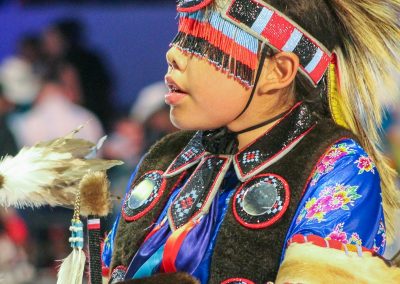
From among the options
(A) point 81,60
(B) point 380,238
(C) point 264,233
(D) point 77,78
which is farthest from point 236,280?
(A) point 81,60

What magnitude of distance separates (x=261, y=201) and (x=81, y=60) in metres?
5.54

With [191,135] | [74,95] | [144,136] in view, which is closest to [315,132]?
[191,135]

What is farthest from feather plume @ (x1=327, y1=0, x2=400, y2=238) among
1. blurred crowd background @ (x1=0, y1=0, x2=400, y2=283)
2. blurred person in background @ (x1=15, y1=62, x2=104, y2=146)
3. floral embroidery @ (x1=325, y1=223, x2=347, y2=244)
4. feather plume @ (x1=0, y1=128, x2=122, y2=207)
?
blurred person in background @ (x1=15, y1=62, x2=104, y2=146)

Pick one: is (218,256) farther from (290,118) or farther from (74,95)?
(74,95)

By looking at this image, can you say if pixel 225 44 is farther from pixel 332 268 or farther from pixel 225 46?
pixel 332 268

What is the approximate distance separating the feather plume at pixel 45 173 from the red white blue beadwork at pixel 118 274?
23 cm

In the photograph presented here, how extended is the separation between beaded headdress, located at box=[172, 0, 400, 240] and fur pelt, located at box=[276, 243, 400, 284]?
1.51ft

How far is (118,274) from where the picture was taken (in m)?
2.79

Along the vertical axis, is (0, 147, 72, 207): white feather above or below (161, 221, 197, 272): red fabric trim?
below

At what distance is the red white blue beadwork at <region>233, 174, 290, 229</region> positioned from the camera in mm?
2541

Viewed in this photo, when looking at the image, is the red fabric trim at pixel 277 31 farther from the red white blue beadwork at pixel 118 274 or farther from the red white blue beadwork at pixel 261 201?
the red white blue beadwork at pixel 118 274

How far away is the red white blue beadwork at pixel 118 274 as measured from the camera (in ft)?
9.12

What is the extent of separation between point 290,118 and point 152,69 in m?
5.32

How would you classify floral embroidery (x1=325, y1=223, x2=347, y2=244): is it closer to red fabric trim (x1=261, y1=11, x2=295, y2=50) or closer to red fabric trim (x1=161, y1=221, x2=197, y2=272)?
red fabric trim (x1=161, y1=221, x2=197, y2=272)
